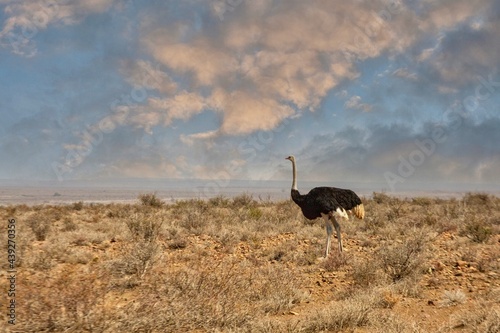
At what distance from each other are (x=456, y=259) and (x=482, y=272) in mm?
1189

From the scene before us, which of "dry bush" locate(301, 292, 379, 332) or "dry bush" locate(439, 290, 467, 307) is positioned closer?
"dry bush" locate(301, 292, 379, 332)

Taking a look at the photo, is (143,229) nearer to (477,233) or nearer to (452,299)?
(452,299)

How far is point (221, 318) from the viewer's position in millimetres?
5000

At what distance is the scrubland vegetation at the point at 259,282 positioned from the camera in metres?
4.53

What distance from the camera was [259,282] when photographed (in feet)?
25.3

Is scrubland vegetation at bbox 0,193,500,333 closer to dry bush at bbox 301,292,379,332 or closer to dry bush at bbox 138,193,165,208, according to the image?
dry bush at bbox 301,292,379,332

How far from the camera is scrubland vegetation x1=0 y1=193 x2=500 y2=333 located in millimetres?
4531

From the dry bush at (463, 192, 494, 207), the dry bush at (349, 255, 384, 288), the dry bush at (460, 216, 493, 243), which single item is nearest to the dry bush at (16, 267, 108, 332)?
the dry bush at (349, 255, 384, 288)

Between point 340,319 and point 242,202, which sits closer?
point 340,319

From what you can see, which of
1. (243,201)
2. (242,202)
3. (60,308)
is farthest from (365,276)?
(243,201)

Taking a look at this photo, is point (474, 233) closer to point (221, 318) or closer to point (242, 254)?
point (242, 254)

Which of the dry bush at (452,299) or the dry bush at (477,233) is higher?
the dry bush at (477,233)

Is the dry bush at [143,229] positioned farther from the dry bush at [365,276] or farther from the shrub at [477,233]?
→ the shrub at [477,233]

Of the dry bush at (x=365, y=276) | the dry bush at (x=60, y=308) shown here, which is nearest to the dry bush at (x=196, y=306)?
the dry bush at (x=60, y=308)
